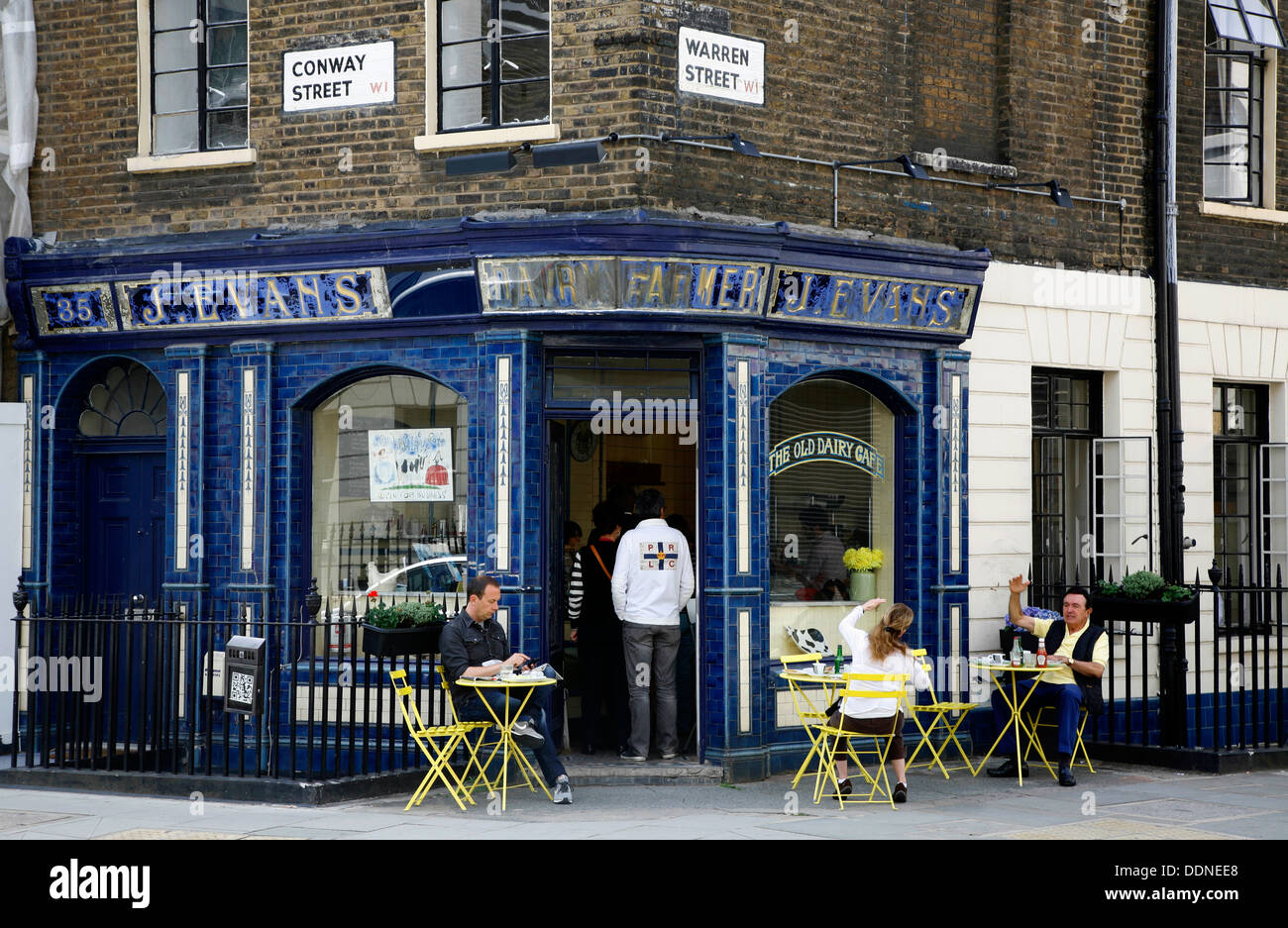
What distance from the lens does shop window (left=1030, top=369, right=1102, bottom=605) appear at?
13.5 meters

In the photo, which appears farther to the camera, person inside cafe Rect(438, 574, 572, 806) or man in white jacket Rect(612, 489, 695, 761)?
man in white jacket Rect(612, 489, 695, 761)

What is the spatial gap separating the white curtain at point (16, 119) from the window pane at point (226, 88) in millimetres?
1555

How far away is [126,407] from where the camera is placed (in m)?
13.1

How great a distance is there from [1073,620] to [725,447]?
2.86 m

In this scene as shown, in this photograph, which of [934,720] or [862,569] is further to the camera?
[862,569]

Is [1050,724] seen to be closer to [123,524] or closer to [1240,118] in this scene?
[1240,118]

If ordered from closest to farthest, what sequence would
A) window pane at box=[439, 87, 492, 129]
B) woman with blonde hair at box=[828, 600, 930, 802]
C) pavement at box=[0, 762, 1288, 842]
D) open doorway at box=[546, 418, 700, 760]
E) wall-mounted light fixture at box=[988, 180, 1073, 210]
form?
pavement at box=[0, 762, 1288, 842] → woman with blonde hair at box=[828, 600, 930, 802] → window pane at box=[439, 87, 492, 129] → open doorway at box=[546, 418, 700, 760] → wall-mounted light fixture at box=[988, 180, 1073, 210]

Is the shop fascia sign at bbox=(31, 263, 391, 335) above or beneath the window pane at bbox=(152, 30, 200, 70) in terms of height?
beneath

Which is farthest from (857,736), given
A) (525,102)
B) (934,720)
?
(525,102)

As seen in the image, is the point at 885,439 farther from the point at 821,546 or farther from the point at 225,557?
the point at 225,557

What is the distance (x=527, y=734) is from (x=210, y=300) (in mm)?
4422

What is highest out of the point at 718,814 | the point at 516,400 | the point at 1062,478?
the point at 516,400

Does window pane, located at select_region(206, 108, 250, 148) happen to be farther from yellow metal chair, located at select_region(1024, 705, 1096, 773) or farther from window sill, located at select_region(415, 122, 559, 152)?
yellow metal chair, located at select_region(1024, 705, 1096, 773)

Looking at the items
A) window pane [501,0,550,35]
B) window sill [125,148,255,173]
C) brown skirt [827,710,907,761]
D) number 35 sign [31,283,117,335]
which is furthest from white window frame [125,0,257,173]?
brown skirt [827,710,907,761]
